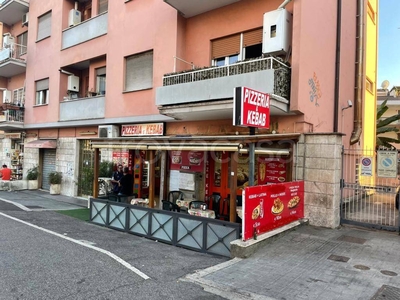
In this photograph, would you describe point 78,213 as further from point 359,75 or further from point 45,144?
point 359,75

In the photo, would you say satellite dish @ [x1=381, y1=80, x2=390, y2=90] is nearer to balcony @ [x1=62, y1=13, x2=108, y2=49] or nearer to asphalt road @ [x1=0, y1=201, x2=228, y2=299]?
balcony @ [x1=62, y1=13, x2=108, y2=49]

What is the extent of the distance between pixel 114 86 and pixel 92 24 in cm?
373

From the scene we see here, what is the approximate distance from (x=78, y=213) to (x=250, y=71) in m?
7.89

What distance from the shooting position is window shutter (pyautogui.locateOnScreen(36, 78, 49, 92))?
17.1 meters

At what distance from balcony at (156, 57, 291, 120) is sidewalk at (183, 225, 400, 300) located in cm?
361

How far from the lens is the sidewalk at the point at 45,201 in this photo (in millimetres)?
12555

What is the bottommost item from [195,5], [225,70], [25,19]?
[225,70]

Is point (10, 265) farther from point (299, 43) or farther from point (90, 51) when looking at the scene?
point (90, 51)

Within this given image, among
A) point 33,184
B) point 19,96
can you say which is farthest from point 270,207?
point 19,96

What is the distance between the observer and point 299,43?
27.8 feet

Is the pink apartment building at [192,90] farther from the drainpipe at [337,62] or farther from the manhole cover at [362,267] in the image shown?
the manhole cover at [362,267]

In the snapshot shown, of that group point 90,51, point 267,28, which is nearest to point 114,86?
point 90,51

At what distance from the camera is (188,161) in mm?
11273

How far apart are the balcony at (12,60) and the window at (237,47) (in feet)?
44.2
